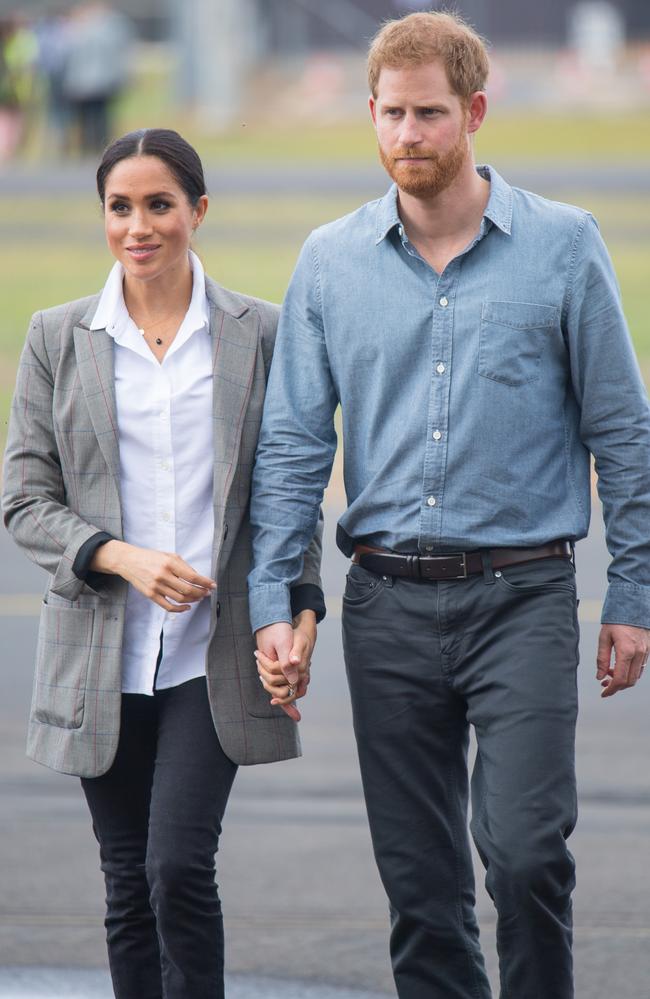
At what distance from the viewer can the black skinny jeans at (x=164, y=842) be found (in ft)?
10.5

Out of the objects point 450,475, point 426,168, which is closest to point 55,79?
point 426,168

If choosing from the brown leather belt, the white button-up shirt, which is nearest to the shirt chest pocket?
the brown leather belt

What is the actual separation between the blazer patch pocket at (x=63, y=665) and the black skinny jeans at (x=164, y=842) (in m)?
0.10

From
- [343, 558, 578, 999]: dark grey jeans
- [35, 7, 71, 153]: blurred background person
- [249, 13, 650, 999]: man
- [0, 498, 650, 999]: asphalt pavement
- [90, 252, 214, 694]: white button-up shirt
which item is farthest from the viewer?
[35, 7, 71, 153]: blurred background person

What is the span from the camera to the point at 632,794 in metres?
5.61

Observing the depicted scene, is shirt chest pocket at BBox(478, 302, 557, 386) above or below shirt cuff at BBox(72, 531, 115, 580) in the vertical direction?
above

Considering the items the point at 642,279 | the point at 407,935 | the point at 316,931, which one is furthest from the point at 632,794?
the point at 642,279

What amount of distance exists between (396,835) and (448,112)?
1.42 meters

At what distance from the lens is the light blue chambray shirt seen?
3.28 metres

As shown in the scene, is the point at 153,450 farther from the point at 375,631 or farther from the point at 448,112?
the point at 448,112

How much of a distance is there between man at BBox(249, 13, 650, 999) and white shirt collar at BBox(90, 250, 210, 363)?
187 mm

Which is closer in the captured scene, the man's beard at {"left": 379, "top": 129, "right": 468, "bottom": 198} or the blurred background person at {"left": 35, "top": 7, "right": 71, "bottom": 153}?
the man's beard at {"left": 379, "top": 129, "right": 468, "bottom": 198}

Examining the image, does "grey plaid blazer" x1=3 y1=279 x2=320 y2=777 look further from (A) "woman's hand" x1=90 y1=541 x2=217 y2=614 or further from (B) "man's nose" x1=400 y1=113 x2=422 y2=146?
(B) "man's nose" x1=400 y1=113 x2=422 y2=146

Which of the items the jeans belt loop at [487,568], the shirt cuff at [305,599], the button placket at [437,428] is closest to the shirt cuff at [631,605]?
the jeans belt loop at [487,568]
